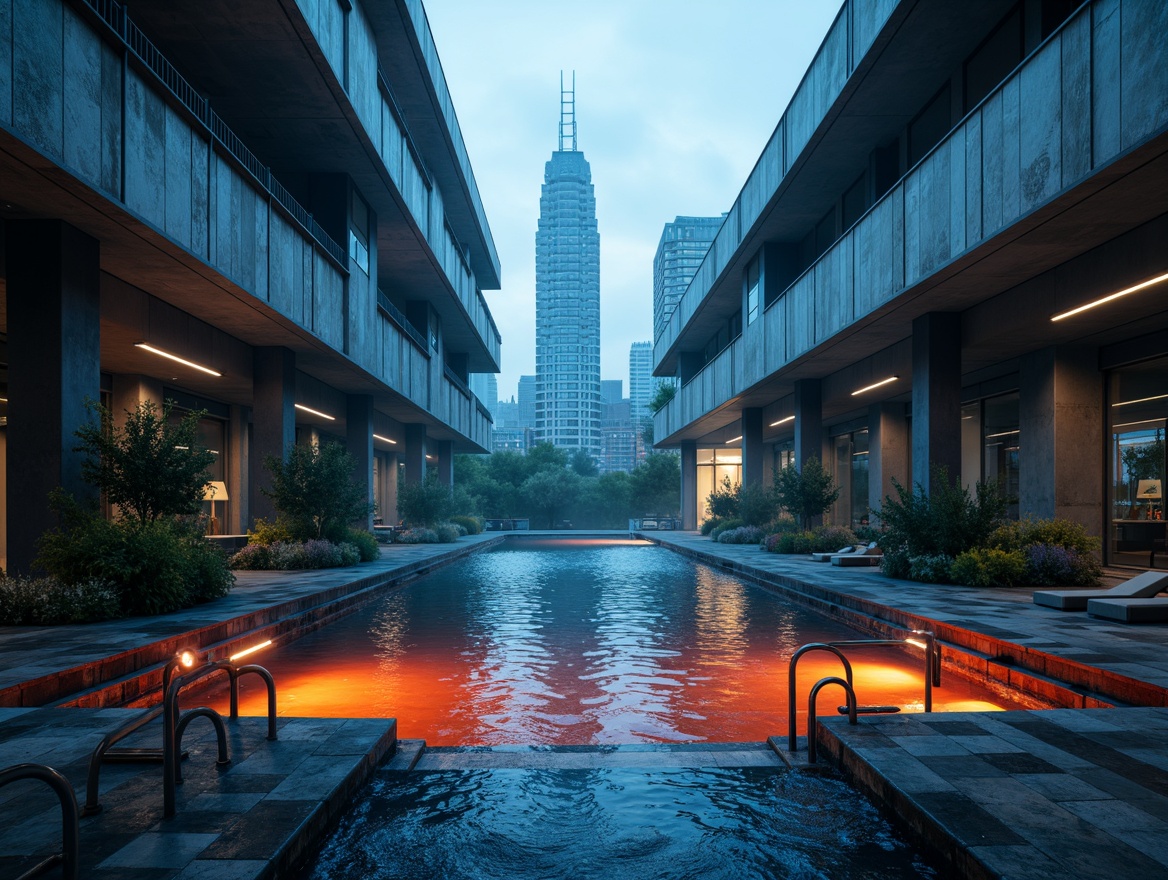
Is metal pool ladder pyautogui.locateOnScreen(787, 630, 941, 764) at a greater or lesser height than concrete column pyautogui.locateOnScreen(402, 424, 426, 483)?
lesser

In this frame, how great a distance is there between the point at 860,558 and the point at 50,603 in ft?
48.4

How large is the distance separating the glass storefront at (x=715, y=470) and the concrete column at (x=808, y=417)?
1960cm

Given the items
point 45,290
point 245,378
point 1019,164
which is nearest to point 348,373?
point 245,378

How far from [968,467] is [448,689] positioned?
54.7 ft

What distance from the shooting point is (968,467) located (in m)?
20.1

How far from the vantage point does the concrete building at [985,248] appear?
9297 millimetres

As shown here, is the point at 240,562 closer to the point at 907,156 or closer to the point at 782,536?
the point at 782,536

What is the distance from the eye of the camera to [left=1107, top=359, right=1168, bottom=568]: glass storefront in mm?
14469

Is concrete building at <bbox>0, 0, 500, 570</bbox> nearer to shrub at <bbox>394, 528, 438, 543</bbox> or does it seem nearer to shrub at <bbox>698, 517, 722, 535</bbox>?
shrub at <bbox>394, 528, 438, 543</bbox>

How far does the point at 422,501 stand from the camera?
30203 mm

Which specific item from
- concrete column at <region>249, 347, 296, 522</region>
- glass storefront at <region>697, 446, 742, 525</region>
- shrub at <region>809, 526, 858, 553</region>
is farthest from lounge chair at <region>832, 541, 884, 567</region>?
glass storefront at <region>697, 446, 742, 525</region>

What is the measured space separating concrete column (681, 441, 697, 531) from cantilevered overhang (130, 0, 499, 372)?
70.2 feet

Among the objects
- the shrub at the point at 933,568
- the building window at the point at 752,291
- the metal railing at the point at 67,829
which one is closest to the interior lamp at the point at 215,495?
the shrub at the point at 933,568

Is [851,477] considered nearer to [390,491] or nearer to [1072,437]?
[1072,437]
